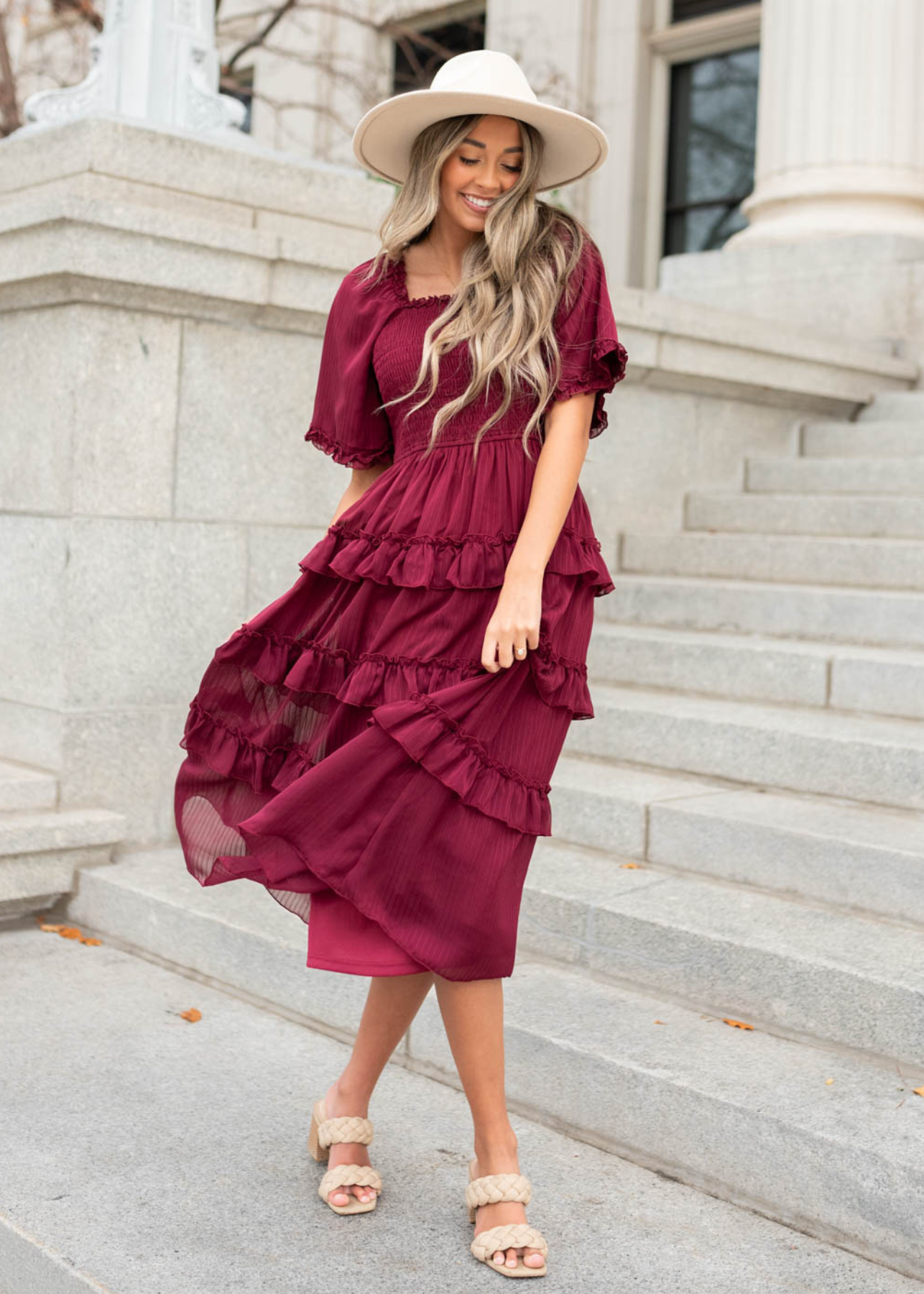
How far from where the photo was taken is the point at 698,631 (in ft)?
18.4

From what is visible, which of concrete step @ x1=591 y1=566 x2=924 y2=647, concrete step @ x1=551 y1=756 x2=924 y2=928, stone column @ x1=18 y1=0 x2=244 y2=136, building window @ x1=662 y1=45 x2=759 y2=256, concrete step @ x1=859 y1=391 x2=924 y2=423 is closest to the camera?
concrete step @ x1=551 y1=756 x2=924 y2=928

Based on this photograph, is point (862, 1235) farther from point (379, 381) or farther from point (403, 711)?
point (379, 381)

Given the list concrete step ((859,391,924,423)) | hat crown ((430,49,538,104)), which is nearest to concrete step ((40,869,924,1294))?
hat crown ((430,49,538,104))

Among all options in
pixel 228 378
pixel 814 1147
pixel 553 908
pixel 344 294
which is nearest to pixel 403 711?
Result: pixel 344 294

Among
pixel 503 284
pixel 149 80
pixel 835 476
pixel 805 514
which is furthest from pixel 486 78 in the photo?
pixel 835 476

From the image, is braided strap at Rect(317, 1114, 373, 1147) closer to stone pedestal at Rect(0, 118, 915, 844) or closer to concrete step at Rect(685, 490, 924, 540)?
stone pedestal at Rect(0, 118, 915, 844)

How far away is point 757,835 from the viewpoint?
3.96 m

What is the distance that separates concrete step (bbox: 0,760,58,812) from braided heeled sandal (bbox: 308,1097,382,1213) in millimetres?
1927

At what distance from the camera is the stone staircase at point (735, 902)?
2895mm

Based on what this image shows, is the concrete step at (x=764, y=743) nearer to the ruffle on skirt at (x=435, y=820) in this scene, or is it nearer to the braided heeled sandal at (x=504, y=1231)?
the ruffle on skirt at (x=435, y=820)

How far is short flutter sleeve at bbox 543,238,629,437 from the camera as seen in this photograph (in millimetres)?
2691

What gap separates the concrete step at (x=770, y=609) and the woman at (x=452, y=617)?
2516 millimetres

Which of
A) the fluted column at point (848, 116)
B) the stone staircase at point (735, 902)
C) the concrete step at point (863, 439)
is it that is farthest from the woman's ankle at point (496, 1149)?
the fluted column at point (848, 116)

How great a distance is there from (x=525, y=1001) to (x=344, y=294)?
68.0 inches
